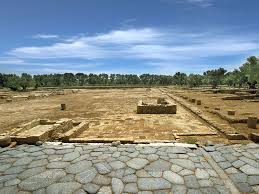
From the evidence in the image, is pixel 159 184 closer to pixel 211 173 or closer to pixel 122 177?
pixel 122 177

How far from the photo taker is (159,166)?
5.98m

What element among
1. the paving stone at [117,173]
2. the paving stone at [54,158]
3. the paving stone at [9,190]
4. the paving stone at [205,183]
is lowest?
the paving stone at [9,190]

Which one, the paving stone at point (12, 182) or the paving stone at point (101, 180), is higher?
the paving stone at point (101, 180)

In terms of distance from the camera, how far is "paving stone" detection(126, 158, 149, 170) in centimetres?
599

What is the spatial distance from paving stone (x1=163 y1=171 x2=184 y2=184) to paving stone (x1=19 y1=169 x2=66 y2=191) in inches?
93.7

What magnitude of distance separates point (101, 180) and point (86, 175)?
43cm

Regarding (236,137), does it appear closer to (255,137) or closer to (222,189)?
(255,137)

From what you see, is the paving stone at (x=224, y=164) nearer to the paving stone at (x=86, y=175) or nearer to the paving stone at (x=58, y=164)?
the paving stone at (x=86, y=175)

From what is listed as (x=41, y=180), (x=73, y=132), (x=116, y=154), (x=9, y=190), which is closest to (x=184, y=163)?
(x=116, y=154)

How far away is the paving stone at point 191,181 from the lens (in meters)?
5.07

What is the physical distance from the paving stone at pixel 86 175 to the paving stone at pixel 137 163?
3.12 feet

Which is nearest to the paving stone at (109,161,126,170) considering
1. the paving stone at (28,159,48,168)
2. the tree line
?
the paving stone at (28,159,48,168)

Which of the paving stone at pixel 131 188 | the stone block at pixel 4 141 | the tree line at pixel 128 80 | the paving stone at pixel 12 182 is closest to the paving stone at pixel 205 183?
the paving stone at pixel 131 188

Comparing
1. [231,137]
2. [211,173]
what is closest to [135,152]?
[211,173]
